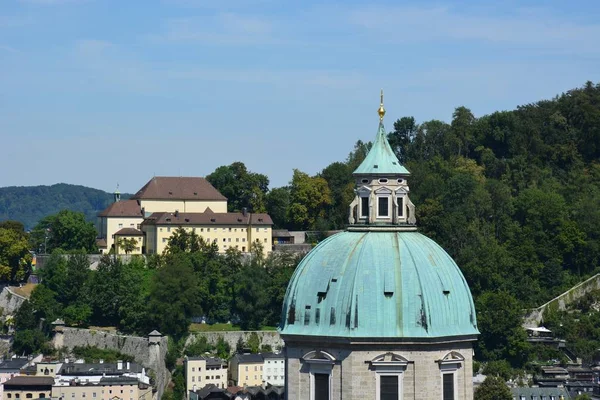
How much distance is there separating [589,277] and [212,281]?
91.2 ft

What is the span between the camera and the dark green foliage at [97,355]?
11219 centimetres

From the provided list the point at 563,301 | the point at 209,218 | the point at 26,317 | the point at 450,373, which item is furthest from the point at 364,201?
the point at 209,218

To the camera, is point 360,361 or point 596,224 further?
point 596,224

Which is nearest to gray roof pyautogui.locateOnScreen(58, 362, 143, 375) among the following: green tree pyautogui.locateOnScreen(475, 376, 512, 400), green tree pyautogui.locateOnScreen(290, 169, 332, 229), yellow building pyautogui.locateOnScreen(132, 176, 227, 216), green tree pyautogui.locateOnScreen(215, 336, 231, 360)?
green tree pyautogui.locateOnScreen(215, 336, 231, 360)

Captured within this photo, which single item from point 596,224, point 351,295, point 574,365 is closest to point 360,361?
point 351,295

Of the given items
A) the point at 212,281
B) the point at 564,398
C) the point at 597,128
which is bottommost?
the point at 564,398

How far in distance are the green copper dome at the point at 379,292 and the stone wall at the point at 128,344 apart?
68955mm

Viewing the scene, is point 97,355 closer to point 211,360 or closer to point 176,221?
point 211,360

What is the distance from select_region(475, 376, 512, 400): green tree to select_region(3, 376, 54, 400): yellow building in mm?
28309

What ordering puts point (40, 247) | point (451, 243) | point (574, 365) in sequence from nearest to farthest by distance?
point (574, 365), point (451, 243), point (40, 247)

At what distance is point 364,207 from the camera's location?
42938mm

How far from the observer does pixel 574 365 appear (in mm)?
114062

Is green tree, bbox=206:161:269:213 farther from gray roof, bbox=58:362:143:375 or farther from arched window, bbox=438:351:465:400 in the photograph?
arched window, bbox=438:351:465:400

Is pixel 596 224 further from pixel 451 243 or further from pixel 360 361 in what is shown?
pixel 360 361
